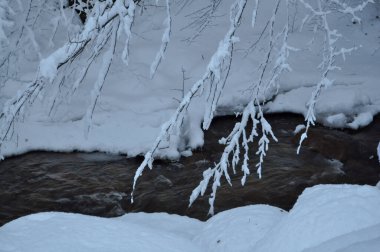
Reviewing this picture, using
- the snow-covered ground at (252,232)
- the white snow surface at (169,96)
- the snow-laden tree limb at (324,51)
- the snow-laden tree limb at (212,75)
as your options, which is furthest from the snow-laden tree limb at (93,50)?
the white snow surface at (169,96)

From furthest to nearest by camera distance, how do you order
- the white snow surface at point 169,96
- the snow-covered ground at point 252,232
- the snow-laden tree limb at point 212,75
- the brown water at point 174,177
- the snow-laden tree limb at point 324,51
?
the white snow surface at point 169,96
the brown water at point 174,177
the snow-laden tree limb at point 324,51
the snow-covered ground at point 252,232
the snow-laden tree limb at point 212,75

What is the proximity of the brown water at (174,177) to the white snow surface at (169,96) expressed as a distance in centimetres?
32

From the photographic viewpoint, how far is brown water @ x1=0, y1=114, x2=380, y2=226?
5828mm

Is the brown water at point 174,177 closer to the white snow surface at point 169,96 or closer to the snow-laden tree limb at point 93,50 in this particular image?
the white snow surface at point 169,96

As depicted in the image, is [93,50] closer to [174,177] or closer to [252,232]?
[252,232]

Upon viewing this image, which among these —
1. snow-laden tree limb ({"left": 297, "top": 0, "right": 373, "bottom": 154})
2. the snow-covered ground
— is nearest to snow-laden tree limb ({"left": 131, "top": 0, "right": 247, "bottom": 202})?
snow-laden tree limb ({"left": 297, "top": 0, "right": 373, "bottom": 154})

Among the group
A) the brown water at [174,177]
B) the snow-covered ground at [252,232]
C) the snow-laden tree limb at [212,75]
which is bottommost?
the brown water at [174,177]

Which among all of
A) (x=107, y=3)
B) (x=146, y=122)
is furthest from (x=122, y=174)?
(x=107, y=3)

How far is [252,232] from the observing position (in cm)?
337

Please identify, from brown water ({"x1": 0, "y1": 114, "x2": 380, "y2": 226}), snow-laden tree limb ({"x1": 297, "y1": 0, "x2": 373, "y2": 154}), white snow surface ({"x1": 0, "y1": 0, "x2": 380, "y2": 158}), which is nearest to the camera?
snow-laden tree limb ({"x1": 297, "y1": 0, "x2": 373, "y2": 154})

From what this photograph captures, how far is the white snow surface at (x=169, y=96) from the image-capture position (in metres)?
7.48

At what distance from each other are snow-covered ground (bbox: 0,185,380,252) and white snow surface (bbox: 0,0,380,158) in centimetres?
363

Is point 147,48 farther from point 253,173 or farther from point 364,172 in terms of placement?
point 364,172

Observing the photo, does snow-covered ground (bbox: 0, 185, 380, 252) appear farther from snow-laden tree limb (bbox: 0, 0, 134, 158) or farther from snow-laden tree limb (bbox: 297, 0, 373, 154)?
snow-laden tree limb (bbox: 0, 0, 134, 158)
